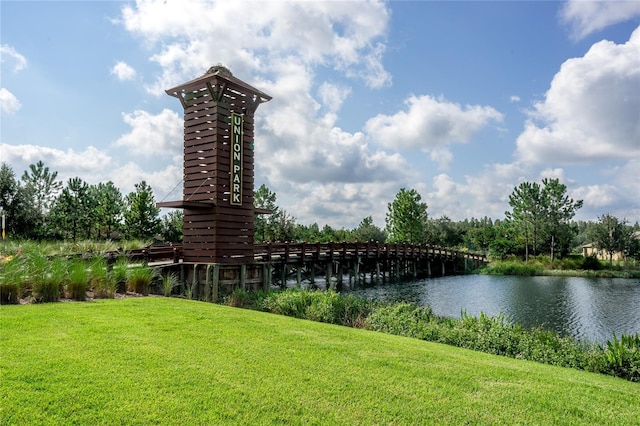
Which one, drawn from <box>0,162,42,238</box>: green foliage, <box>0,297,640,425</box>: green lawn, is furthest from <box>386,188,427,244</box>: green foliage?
<box>0,297,640,425</box>: green lawn

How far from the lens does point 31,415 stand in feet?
12.8

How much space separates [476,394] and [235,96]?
528 inches

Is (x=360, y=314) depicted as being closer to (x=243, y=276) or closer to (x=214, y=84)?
(x=243, y=276)

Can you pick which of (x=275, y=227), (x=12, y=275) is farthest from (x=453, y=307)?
(x=275, y=227)

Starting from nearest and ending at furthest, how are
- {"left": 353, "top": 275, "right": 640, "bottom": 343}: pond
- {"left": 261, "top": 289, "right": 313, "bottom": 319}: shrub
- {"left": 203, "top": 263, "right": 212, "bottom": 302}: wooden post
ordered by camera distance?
{"left": 261, "top": 289, "right": 313, "bottom": 319}: shrub
{"left": 203, "top": 263, "right": 212, "bottom": 302}: wooden post
{"left": 353, "top": 275, "right": 640, "bottom": 343}: pond

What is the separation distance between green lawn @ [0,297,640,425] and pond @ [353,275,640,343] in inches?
311

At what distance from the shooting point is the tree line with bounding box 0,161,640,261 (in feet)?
124

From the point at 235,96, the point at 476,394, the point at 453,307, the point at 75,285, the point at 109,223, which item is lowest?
the point at 453,307

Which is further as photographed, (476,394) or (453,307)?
(453,307)

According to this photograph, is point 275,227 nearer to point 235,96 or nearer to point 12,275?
point 235,96

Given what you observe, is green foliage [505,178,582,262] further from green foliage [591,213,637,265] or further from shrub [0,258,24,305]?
shrub [0,258,24,305]

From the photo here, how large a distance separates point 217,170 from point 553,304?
15.9 meters

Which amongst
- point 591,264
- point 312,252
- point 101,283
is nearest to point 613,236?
point 591,264

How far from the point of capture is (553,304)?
65.1 feet
